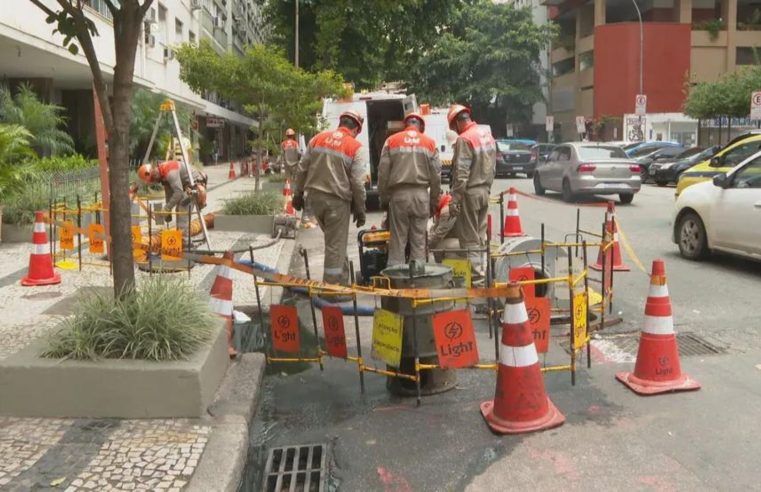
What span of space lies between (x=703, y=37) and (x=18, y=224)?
4639cm

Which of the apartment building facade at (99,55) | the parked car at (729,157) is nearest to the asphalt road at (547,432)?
the apartment building facade at (99,55)

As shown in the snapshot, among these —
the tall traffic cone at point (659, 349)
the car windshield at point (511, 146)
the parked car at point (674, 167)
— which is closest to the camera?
the tall traffic cone at point (659, 349)

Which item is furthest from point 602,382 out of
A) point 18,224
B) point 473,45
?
point 473,45

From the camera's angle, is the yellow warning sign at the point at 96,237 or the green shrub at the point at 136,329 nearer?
the green shrub at the point at 136,329

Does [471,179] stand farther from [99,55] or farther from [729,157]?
[99,55]

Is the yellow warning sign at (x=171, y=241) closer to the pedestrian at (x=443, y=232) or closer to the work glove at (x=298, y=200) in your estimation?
the work glove at (x=298, y=200)

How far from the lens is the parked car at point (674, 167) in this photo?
26469 millimetres

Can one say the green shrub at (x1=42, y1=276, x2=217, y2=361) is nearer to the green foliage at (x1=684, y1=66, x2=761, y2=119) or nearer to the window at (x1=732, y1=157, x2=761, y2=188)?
the window at (x1=732, y1=157, x2=761, y2=188)

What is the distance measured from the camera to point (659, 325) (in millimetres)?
5211

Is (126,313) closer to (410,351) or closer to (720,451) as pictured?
(410,351)

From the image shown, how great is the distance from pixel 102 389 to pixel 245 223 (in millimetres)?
9238

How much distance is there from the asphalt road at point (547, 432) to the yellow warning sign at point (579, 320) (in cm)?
36

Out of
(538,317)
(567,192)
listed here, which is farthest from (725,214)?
(567,192)

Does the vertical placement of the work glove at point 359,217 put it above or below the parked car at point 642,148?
below
